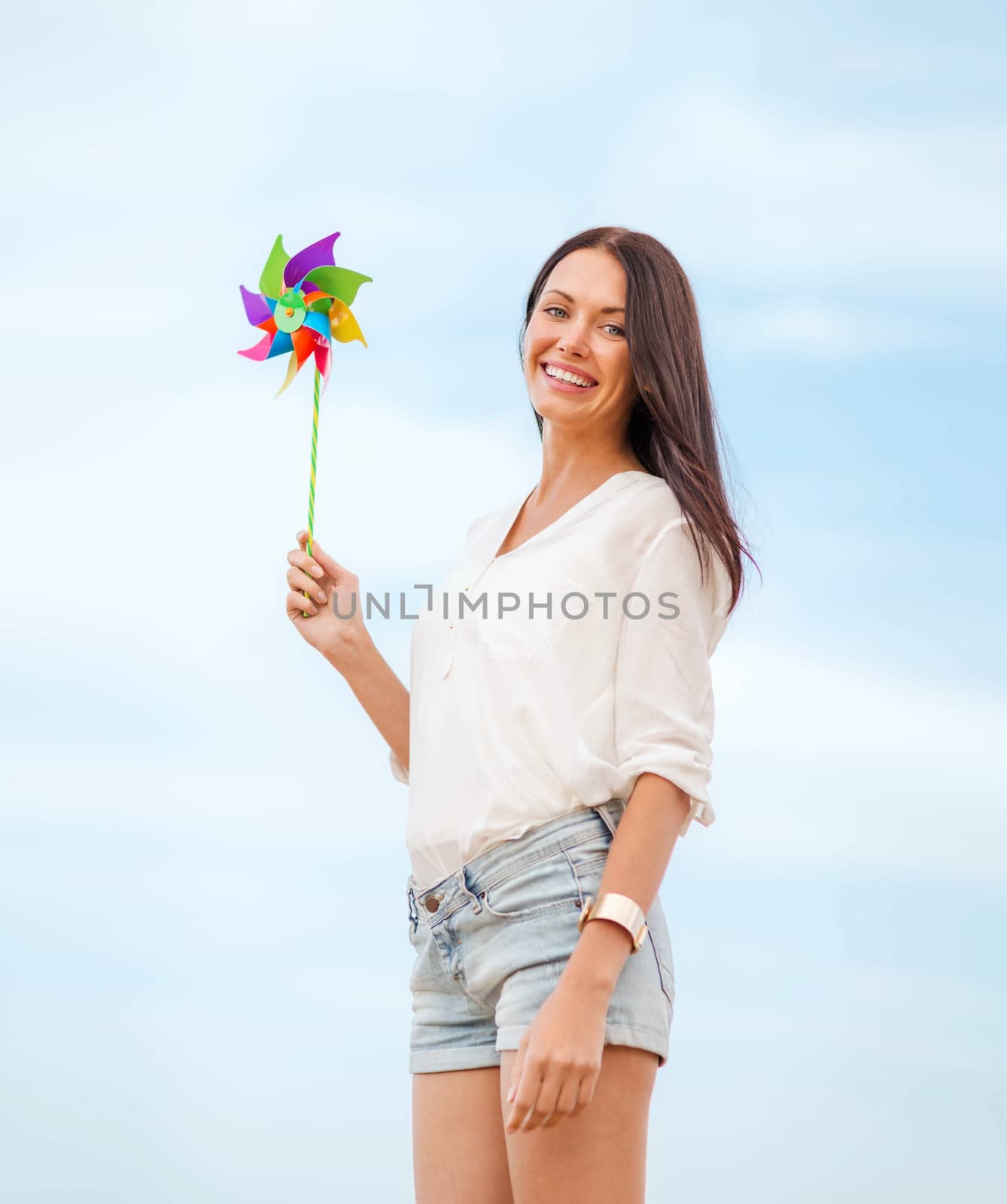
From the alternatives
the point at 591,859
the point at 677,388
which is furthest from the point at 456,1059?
the point at 677,388

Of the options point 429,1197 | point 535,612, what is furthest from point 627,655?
point 429,1197

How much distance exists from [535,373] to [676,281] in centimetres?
A: 27

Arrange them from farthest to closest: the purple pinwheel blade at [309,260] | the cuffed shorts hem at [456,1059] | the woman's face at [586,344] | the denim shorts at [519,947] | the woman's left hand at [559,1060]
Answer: the purple pinwheel blade at [309,260], the woman's face at [586,344], the cuffed shorts hem at [456,1059], the denim shorts at [519,947], the woman's left hand at [559,1060]

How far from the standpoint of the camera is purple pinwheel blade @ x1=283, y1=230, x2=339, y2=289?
273 cm

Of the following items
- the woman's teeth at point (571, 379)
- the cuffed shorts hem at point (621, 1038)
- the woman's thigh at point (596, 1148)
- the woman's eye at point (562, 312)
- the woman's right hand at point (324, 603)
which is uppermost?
the woman's eye at point (562, 312)

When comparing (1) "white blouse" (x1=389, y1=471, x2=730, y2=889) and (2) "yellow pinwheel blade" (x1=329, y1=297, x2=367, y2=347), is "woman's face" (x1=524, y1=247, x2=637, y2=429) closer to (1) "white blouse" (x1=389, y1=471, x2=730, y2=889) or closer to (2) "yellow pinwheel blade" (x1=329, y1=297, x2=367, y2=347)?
(1) "white blouse" (x1=389, y1=471, x2=730, y2=889)

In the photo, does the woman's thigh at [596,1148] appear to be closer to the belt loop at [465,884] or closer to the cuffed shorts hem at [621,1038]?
the cuffed shorts hem at [621,1038]

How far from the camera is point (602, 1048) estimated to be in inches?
73.9

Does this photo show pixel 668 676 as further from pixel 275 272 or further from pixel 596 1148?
pixel 275 272

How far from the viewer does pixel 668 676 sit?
2064mm

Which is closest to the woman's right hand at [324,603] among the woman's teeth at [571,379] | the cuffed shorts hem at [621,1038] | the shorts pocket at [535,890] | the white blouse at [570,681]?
the white blouse at [570,681]

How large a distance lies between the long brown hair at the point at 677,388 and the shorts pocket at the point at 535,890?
505 mm

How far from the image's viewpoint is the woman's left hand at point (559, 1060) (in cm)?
181

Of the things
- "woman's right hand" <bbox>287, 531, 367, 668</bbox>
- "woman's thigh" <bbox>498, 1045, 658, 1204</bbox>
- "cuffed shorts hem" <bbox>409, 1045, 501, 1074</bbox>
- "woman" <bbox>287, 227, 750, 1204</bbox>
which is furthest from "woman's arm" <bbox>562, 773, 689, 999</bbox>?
"woman's right hand" <bbox>287, 531, 367, 668</bbox>
